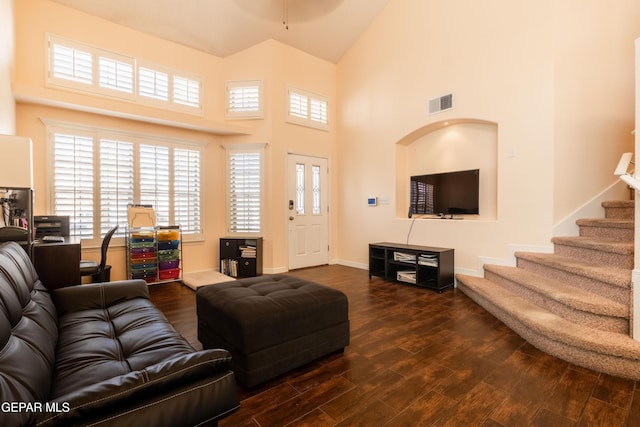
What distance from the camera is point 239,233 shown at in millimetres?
5469

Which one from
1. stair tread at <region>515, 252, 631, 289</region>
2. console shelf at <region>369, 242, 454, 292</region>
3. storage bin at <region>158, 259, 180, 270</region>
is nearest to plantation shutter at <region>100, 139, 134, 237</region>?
storage bin at <region>158, 259, 180, 270</region>

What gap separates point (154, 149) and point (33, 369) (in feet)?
14.6

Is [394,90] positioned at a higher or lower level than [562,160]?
higher

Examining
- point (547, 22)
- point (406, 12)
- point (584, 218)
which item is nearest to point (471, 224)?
point (584, 218)

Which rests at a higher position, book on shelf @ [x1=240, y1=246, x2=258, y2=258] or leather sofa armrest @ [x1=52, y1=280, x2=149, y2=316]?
leather sofa armrest @ [x1=52, y1=280, x2=149, y2=316]

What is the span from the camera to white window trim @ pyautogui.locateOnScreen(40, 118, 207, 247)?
406cm

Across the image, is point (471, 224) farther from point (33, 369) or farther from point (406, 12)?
point (33, 369)

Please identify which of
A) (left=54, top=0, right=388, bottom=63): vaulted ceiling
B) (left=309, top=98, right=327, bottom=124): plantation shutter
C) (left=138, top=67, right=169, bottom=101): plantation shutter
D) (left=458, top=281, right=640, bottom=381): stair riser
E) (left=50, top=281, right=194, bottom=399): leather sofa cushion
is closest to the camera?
(left=50, top=281, right=194, bottom=399): leather sofa cushion

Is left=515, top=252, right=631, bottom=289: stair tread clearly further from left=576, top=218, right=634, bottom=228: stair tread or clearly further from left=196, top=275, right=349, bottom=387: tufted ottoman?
left=196, top=275, right=349, bottom=387: tufted ottoman

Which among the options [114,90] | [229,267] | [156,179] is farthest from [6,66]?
[229,267]

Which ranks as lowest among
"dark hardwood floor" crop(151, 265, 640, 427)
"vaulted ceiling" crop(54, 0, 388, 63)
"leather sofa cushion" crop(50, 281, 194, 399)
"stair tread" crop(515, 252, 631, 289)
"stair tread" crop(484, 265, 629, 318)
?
"dark hardwood floor" crop(151, 265, 640, 427)

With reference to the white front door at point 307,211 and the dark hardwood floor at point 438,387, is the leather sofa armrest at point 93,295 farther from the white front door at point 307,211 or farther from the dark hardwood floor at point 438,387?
the white front door at point 307,211

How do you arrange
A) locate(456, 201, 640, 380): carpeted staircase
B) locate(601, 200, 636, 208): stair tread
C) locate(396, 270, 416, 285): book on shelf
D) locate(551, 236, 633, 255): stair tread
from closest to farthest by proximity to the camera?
locate(456, 201, 640, 380): carpeted staircase
locate(551, 236, 633, 255): stair tread
locate(601, 200, 636, 208): stair tread
locate(396, 270, 416, 285): book on shelf

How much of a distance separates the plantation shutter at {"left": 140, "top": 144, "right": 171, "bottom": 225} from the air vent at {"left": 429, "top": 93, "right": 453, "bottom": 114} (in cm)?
430
